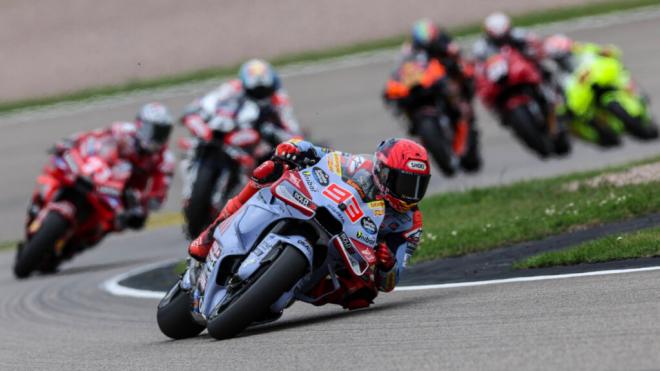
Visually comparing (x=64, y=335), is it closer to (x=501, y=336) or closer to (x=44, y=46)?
(x=501, y=336)

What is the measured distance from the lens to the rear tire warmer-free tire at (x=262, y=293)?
8.20 m

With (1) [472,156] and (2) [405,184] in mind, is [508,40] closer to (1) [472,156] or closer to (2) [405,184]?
(1) [472,156]

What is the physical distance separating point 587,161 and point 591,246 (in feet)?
28.7

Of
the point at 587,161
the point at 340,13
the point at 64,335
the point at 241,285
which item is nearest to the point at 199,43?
the point at 340,13

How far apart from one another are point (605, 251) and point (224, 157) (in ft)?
21.3

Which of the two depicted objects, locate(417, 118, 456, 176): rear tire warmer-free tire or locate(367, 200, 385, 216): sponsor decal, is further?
locate(417, 118, 456, 176): rear tire warmer-free tire

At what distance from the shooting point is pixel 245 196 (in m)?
9.14

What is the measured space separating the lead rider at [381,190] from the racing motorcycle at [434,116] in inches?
345

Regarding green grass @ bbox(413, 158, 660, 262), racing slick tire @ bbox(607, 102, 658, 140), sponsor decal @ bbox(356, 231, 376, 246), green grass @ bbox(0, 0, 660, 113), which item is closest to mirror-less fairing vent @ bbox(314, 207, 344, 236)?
sponsor decal @ bbox(356, 231, 376, 246)

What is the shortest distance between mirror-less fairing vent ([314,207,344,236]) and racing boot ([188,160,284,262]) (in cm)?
45

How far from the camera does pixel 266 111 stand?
53.6ft

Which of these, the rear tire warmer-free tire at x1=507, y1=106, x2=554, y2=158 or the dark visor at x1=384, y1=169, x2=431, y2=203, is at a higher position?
the dark visor at x1=384, y1=169, x2=431, y2=203

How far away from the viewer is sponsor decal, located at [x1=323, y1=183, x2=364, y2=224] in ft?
28.6

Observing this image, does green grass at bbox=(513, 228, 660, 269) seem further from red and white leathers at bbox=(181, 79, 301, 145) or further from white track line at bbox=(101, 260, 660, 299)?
red and white leathers at bbox=(181, 79, 301, 145)
